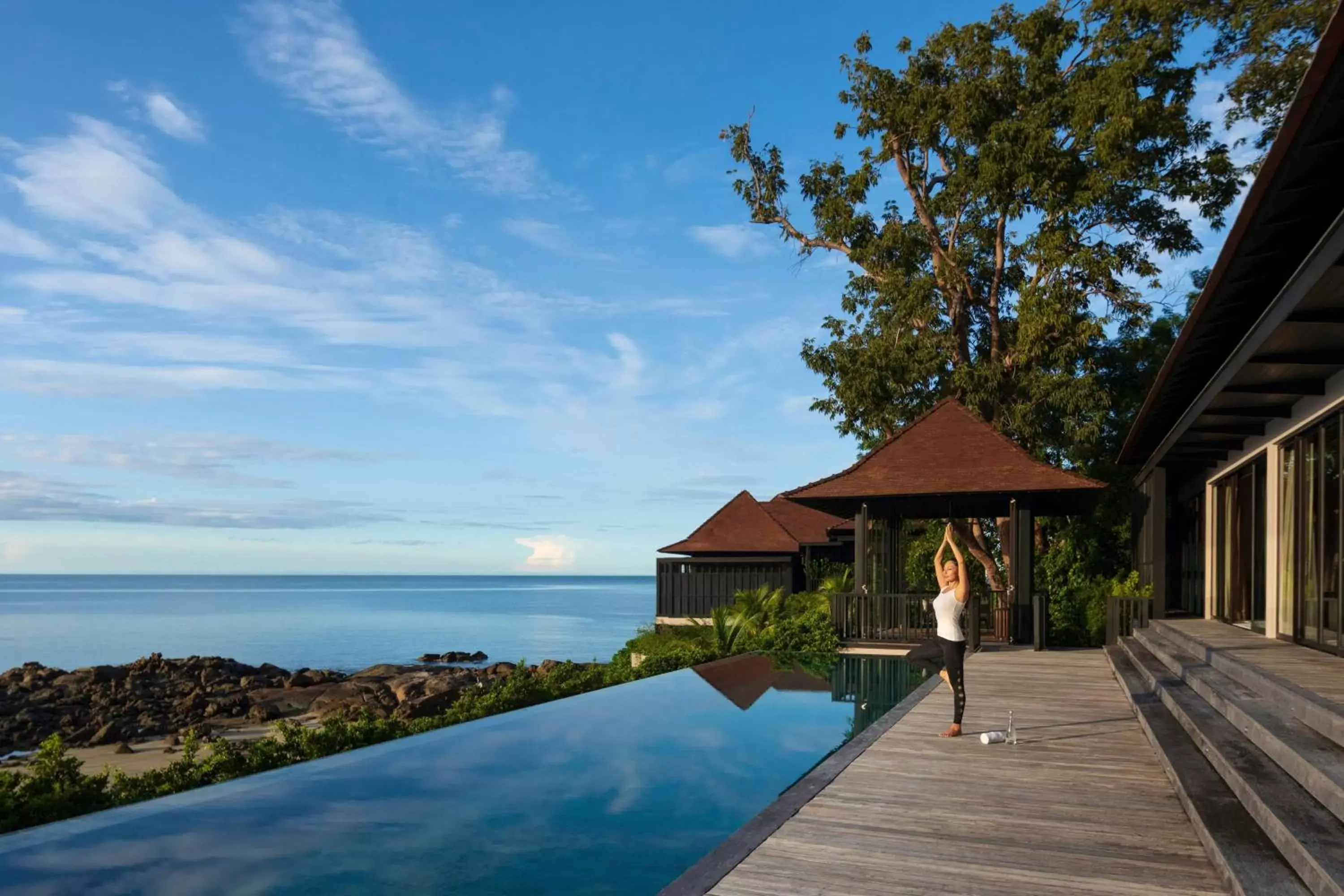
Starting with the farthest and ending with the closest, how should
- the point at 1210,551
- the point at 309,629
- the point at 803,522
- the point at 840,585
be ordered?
the point at 309,629
the point at 803,522
the point at 840,585
the point at 1210,551

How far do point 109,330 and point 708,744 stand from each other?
19501 mm

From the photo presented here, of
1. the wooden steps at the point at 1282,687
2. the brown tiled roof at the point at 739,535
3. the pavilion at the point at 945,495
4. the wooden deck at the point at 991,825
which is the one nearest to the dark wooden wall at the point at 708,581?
the brown tiled roof at the point at 739,535

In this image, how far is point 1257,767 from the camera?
19.6 ft

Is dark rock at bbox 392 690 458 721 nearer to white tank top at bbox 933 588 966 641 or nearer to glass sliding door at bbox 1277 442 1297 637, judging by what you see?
white tank top at bbox 933 588 966 641

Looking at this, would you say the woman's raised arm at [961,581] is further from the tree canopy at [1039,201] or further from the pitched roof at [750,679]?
the tree canopy at [1039,201]

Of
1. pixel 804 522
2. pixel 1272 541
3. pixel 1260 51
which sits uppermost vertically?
pixel 1260 51

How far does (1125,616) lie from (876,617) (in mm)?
4426

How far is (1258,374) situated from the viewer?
9359mm

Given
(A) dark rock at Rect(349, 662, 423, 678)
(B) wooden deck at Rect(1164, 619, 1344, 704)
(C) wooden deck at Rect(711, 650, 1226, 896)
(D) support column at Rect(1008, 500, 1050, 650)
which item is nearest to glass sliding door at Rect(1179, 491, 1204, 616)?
(D) support column at Rect(1008, 500, 1050, 650)

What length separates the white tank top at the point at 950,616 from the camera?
9148 mm

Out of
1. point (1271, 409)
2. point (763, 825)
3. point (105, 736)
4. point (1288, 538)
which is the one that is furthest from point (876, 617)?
point (105, 736)

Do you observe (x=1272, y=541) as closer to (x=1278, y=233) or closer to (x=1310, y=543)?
(x=1310, y=543)

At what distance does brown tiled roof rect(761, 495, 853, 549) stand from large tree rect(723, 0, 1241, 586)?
5.09 m

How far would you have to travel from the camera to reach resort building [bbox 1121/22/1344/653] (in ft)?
18.1
